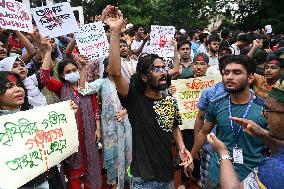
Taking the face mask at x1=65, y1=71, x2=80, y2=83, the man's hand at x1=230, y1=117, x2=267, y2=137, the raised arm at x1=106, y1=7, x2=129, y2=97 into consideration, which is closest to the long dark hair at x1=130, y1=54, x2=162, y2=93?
the raised arm at x1=106, y1=7, x2=129, y2=97

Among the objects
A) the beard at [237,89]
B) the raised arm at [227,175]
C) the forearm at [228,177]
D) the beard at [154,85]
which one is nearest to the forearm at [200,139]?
the beard at [237,89]

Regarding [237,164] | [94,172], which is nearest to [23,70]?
[94,172]

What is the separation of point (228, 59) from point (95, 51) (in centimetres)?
235

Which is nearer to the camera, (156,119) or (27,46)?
(156,119)

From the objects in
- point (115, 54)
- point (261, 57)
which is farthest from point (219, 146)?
point (261, 57)

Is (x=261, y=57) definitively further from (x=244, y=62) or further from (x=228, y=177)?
(x=228, y=177)

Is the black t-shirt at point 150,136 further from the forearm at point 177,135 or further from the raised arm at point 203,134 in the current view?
the raised arm at point 203,134

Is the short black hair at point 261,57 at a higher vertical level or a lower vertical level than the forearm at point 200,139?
higher

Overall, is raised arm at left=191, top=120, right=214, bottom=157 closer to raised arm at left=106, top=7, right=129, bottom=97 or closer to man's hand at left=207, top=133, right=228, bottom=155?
raised arm at left=106, top=7, right=129, bottom=97

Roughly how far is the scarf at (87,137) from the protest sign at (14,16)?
38.2 inches

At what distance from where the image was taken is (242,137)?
3.48 meters

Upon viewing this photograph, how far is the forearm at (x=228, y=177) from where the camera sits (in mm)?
2262

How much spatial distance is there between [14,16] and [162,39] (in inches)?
114

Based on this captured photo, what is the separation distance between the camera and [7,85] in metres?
3.39
